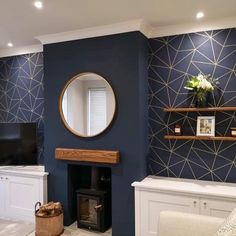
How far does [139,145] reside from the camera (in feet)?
9.79

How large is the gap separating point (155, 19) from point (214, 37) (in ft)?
2.43

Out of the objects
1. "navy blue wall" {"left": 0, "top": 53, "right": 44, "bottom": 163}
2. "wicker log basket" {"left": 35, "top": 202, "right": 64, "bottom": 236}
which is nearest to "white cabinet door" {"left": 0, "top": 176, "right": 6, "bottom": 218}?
"navy blue wall" {"left": 0, "top": 53, "right": 44, "bottom": 163}

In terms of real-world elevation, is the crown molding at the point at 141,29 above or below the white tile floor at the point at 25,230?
above

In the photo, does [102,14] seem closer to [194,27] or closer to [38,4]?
[38,4]

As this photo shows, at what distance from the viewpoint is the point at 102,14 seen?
271 cm

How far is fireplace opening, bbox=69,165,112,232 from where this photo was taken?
3.22 m

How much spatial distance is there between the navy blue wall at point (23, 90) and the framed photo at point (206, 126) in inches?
92.4

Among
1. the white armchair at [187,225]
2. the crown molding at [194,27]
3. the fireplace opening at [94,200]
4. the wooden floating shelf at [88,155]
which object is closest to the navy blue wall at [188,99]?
the crown molding at [194,27]

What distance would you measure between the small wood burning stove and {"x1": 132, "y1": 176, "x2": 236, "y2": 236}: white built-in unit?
1.67 feet

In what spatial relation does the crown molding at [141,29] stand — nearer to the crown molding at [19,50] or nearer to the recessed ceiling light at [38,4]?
the crown molding at [19,50]

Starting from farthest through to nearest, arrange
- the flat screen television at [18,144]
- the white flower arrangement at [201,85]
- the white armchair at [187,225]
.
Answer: the flat screen television at [18,144] → the white flower arrangement at [201,85] → the white armchair at [187,225]

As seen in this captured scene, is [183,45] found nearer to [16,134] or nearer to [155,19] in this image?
[155,19]

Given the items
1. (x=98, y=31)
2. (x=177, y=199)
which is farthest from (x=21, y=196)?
(x=98, y=31)

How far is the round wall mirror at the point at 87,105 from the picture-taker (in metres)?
3.18
